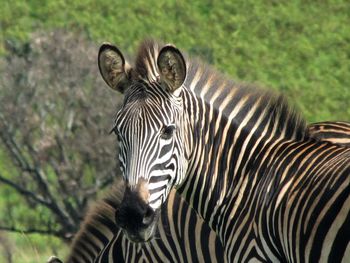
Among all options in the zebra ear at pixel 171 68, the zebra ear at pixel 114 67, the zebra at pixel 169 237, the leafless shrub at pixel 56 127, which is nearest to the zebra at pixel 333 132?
the zebra at pixel 169 237

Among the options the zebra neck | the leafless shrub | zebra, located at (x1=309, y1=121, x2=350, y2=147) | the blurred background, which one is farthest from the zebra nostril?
the leafless shrub

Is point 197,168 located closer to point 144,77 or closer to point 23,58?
point 144,77

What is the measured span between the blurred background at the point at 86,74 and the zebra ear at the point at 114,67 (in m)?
4.47

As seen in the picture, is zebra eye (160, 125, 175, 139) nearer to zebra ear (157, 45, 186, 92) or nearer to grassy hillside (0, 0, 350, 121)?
zebra ear (157, 45, 186, 92)

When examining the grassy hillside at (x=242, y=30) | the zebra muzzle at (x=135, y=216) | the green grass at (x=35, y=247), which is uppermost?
the grassy hillside at (x=242, y=30)

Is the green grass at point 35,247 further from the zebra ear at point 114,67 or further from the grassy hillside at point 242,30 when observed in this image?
the zebra ear at point 114,67

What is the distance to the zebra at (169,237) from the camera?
8.56 metres

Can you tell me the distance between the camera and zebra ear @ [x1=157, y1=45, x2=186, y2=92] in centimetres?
724

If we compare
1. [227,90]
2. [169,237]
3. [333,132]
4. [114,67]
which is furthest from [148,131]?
[169,237]

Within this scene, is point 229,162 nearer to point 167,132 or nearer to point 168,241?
point 167,132

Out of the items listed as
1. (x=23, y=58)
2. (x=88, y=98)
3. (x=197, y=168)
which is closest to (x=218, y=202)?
(x=197, y=168)

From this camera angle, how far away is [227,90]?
307 inches

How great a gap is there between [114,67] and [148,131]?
27.8 inches

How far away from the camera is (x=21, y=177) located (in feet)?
59.3
